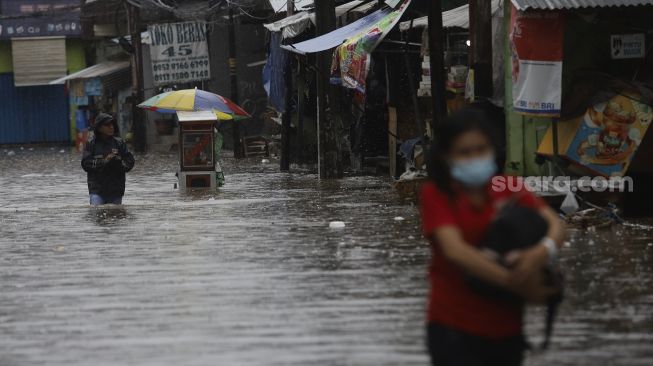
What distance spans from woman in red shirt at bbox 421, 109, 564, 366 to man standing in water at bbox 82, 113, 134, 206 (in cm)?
1197

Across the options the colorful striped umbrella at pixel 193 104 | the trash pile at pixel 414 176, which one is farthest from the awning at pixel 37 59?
the trash pile at pixel 414 176

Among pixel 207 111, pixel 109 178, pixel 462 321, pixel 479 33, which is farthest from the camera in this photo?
pixel 207 111

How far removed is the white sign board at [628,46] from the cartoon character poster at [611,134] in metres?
1.16

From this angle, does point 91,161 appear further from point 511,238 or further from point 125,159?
point 511,238

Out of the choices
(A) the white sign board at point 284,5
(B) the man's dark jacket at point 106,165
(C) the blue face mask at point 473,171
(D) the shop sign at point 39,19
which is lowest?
(B) the man's dark jacket at point 106,165

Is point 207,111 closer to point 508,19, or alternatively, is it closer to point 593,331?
point 508,19

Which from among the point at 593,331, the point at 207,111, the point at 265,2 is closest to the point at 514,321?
the point at 593,331

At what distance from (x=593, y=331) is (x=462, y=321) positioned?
3020mm

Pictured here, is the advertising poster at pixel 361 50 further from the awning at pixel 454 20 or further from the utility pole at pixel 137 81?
the utility pole at pixel 137 81

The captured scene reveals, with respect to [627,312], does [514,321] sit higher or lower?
higher

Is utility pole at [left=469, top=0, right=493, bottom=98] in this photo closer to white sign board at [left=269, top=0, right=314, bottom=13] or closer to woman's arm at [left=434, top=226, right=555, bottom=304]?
woman's arm at [left=434, top=226, right=555, bottom=304]

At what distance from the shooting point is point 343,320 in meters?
8.18

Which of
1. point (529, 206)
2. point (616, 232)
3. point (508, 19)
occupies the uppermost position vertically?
point (508, 19)

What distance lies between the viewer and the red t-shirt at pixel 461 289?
4.80 meters
